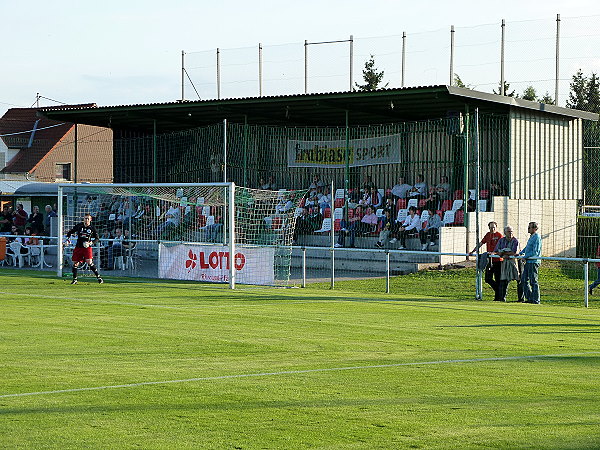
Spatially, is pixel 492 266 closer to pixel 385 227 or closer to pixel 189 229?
pixel 385 227

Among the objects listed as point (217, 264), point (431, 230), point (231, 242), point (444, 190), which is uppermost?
point (444, 190)

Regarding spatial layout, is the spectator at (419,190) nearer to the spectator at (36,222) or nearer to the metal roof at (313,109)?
the metal roof at (313,109)

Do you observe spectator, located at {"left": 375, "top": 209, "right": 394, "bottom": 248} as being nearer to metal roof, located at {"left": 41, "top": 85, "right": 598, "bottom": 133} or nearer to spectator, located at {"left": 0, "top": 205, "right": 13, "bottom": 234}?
metal roof, located at {"left": 41, "top": 85, "right": 598, "bottom": 133}

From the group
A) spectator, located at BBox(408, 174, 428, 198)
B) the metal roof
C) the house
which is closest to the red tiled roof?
the house

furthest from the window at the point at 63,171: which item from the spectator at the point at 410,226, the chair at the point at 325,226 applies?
the spectator at the point at 410,226

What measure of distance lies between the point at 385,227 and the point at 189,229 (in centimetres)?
601

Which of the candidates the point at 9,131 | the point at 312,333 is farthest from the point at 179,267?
the point at 9,131

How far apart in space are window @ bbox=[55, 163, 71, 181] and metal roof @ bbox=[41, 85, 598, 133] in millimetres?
26969

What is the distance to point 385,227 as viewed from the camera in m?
29.2

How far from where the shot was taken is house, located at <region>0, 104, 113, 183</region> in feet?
219

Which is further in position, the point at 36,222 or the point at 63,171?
the point at 63,171

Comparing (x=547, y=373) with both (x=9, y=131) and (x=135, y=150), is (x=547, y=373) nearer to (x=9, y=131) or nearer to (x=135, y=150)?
(x=135, y=150)

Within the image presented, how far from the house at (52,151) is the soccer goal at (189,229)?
1379 inches

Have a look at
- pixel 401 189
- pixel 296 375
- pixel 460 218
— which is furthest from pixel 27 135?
pixel 296 375
